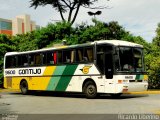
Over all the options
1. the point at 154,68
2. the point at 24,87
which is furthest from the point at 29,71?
the point at 154,68

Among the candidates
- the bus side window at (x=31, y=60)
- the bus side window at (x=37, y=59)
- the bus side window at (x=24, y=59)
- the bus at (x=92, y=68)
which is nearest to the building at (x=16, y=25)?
the bus side window at (x=24, y=59)

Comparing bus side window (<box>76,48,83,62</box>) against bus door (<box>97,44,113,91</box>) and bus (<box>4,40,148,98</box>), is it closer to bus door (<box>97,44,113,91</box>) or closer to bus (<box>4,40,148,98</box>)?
bus (<box>4,40,148,98</box>)

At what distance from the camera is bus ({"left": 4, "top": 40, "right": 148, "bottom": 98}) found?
20.8 meters

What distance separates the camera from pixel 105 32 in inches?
1401

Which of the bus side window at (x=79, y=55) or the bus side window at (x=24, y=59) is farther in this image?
the bus side window at (x=24, y=59)

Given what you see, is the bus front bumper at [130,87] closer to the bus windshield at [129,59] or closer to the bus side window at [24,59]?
the bus windshield at [129,59]

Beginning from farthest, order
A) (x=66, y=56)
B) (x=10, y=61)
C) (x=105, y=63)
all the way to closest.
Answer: (x=10, y=61) → (x=66, y=56) → (x=105, y=63)

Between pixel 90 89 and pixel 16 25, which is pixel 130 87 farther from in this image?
pixel 16 25

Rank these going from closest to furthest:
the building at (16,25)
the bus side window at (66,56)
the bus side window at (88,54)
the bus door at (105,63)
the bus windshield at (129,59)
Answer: the bus windshield at (129,59)
the bus door at (105,63)
the bus side window at (88,54)
the bus side window at (66,56)
the building at (16,25)

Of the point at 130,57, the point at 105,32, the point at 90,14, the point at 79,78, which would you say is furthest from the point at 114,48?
the point at 90,14

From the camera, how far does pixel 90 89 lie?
72.0ft

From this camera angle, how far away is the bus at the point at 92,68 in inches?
819

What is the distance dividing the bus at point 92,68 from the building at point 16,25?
79407 millimetres

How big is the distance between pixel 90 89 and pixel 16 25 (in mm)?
87844
